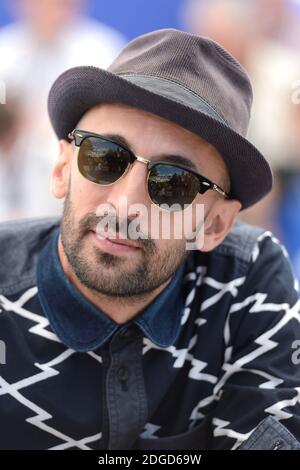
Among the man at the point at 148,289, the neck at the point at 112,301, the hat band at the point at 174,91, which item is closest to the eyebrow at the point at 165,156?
the man at the point at 148,289

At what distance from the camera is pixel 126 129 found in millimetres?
1694

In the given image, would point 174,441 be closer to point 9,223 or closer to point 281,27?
point 9,223

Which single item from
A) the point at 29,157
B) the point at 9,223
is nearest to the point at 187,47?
the point at 9,223

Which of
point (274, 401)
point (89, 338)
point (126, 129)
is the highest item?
point (126, 129)

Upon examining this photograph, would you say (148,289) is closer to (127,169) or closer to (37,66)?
(127,169)

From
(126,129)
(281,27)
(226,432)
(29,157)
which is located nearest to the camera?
(126,129)

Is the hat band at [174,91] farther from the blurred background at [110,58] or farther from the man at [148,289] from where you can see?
the blurred background at [110,58]

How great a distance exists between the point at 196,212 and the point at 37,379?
0.65 meters

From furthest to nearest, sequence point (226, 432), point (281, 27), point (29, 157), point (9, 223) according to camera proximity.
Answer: point (281, 27) < point (29, 157) < point (9, 223) < point (226, 432)

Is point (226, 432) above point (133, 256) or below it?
below

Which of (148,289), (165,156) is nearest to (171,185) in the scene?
(165,156)

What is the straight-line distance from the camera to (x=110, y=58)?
387cm

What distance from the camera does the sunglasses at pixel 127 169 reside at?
1666 millimetres

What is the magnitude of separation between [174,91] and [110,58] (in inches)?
92.1
